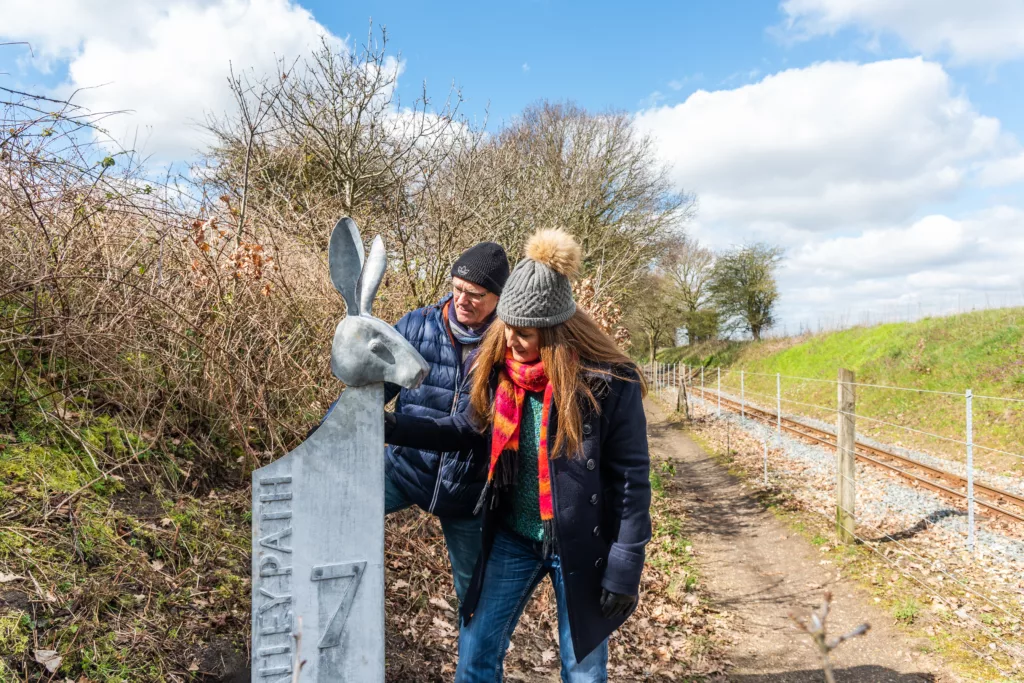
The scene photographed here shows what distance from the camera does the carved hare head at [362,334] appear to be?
1890 mm

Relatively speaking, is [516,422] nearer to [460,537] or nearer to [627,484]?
[627,484]

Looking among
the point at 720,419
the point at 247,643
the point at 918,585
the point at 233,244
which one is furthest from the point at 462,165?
the point at 720,419

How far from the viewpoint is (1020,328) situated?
15539 millimetres

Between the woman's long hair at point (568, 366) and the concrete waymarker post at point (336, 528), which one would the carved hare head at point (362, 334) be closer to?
the concrete waymarker post at point (336, 528)

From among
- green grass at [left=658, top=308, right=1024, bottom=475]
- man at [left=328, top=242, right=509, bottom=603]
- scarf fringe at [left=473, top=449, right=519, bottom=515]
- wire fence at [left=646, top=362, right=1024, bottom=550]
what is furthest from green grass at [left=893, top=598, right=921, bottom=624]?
scarf fringe at [left=473, top=449, right=519, bottom=515]

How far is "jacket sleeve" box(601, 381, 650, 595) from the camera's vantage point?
7.55 feet

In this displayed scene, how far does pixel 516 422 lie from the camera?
7.93 feet

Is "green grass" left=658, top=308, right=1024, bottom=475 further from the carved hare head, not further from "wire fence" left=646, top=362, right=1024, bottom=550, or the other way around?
the carved hare head

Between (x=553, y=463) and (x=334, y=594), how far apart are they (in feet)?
2.83

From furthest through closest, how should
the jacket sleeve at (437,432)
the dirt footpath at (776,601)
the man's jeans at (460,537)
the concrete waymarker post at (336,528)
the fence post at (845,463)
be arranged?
1. the fence post at (845,463)
2. the dirt footpath at (776,601)
3. the man's jeans at (460,537)
4. the jacket sleeve at (437,432)
5. the concrete waymarker post at (336,528)

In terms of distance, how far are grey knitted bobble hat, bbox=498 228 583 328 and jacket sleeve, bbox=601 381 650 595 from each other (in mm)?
389

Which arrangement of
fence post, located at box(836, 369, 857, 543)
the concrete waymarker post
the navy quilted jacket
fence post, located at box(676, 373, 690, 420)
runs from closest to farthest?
the concrete waymarker post
the navy quilted jacket
fence post, located at box(836, 369, 857, 543)
fence post, located at box(676, 373, 690, 420)

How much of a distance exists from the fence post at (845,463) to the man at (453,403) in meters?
6.10

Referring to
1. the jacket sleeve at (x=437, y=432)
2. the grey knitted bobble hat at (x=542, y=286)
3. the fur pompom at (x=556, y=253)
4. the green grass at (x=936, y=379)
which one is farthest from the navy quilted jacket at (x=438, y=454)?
the green grass at (x=936, y=379)
